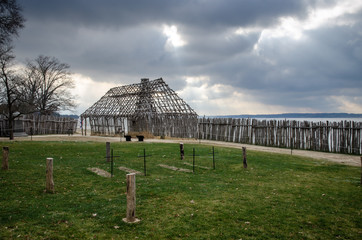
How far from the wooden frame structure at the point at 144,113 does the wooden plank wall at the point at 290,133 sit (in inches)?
119

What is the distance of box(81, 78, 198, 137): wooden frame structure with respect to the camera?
29.2 m

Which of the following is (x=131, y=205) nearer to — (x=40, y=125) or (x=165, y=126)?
(x=165, y=126)

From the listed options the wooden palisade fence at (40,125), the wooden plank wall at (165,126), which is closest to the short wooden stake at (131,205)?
the wooden plank wall at (165,126)

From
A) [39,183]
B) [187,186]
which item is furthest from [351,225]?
[39,183]

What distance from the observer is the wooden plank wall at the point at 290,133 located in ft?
58.0

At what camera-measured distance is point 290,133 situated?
2055 cm

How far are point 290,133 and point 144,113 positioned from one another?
15.9m

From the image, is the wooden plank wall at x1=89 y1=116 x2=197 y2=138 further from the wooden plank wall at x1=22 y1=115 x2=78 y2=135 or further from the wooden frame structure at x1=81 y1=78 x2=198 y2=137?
the wooden plank wall at x1=22 y1=115 x2=78 y2=135

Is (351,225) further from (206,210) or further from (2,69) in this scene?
(2,69)

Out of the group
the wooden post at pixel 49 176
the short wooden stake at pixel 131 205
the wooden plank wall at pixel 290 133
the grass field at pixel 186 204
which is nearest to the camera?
the grass field at pixel 186 204

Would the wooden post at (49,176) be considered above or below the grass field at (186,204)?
above

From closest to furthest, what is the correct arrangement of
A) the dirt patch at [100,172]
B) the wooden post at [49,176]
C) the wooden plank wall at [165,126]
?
the wooden post at [49,176]
the dirt patch at [100,172]
the wooden plank wall at [165,126]

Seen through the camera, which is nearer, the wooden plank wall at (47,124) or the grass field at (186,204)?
the grass field at (186,204)

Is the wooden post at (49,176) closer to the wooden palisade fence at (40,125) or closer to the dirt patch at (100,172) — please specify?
the dirt patch at (100,172)
